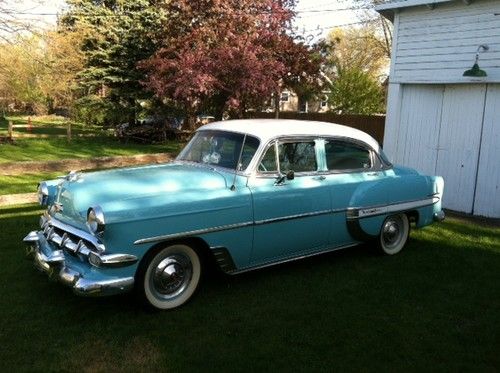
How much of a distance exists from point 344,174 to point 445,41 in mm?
5348

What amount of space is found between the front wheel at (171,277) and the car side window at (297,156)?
1410 mm

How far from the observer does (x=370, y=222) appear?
247 inches

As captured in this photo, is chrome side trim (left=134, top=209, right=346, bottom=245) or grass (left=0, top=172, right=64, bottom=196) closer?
chrome side trim (left=134, top=209, right=346, bottom=245)

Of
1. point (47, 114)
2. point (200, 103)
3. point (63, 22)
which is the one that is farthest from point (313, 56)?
point (47, 114)

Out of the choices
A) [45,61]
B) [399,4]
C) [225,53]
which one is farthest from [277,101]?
[399,4]

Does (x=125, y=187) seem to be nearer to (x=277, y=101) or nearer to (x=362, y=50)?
(x=277, y=101)

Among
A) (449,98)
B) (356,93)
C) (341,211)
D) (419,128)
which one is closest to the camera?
(341,211)

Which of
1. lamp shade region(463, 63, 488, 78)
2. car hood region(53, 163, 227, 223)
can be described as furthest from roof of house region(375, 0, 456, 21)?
car hood region(53, 163, 227, 223)

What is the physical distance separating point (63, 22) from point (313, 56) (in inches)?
530

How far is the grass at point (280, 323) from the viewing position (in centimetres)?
395

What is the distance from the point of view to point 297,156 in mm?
5738

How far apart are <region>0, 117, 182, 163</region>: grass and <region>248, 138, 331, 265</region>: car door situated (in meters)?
12.7

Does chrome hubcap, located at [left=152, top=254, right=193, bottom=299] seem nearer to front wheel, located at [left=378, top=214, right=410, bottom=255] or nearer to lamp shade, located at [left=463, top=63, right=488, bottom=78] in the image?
front wheel, located at [left=378, top=214, right=410, bottom=255]

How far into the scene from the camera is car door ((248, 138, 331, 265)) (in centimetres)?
528
